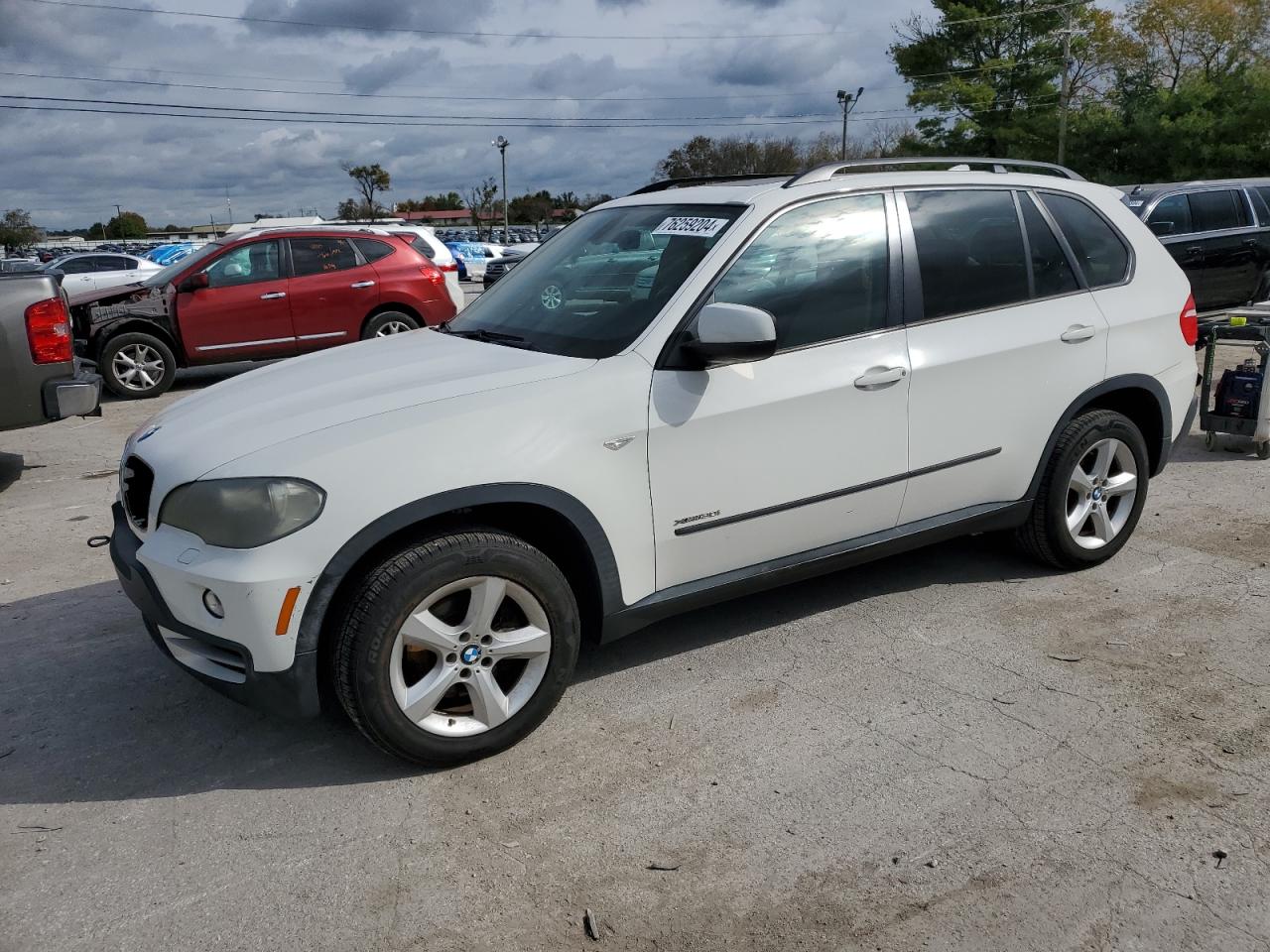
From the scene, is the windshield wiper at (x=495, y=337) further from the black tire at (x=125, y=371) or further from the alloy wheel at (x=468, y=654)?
the black tire at (x=125, y=371)

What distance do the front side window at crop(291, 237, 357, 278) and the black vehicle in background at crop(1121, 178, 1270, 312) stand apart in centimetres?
885

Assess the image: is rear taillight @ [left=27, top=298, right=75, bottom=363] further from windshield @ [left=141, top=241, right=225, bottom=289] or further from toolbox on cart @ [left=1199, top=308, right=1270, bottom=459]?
toolbox on cart @ [left=1199, top=308, right=1270, bottom=459]

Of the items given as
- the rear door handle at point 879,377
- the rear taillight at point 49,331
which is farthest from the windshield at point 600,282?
the rear taillight at point 49,331

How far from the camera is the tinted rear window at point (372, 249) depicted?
1130cm

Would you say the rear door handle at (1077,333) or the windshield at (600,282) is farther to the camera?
the rear door handle at (1077,333)

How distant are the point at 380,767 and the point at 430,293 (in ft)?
29.5

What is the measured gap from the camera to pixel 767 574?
12.0 ft

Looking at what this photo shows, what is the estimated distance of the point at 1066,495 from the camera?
4.42 m

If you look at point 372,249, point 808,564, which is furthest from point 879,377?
point 372,249

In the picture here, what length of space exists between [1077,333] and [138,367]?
372 inches

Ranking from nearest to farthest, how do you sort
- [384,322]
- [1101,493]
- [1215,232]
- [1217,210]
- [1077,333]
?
[1077,333]
[1101,493]
[384,322]
[1215,232]
[1217,210]

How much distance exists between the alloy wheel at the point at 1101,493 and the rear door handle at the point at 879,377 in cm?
116

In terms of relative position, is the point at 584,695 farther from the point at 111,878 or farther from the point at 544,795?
the point at 111,878

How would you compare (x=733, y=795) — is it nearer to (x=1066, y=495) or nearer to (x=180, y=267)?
(x=1066, y=495)
